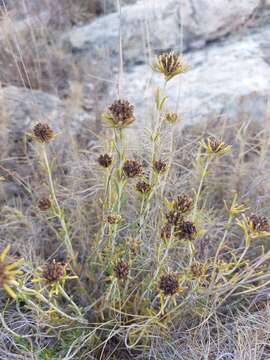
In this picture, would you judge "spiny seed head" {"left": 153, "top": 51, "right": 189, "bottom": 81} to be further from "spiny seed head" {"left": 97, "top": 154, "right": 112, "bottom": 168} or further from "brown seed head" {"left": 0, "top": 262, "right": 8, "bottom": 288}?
"brown seed head" {"left": 0, "top": 262, "right": 8, "bottom": 288}

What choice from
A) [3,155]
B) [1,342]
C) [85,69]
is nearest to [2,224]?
[3,155]

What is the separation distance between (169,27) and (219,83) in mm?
462

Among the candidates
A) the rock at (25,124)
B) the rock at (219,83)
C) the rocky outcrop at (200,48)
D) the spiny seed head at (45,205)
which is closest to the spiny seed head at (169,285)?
the spiny seed head at (45,205)

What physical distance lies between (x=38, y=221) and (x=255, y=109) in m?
1.13

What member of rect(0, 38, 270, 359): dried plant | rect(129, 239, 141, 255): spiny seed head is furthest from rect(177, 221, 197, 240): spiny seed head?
rect(129, 239, 141, 255): spiny seed head

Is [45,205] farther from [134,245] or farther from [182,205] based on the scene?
[182,205]

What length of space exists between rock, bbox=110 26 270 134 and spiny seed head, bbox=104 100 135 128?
93cm

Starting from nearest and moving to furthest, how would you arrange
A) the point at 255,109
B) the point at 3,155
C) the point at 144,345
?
1. the point at 144,345
2. the point at 3,155
3. the point at 255,109

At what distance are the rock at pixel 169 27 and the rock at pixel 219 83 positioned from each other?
0.08m

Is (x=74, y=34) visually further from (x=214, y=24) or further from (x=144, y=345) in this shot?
(x=144, y=345)

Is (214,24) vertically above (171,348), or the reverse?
(214,24)

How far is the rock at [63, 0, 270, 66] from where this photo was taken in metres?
2.25

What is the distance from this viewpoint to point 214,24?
2383mm

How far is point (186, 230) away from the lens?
0.77 metres
